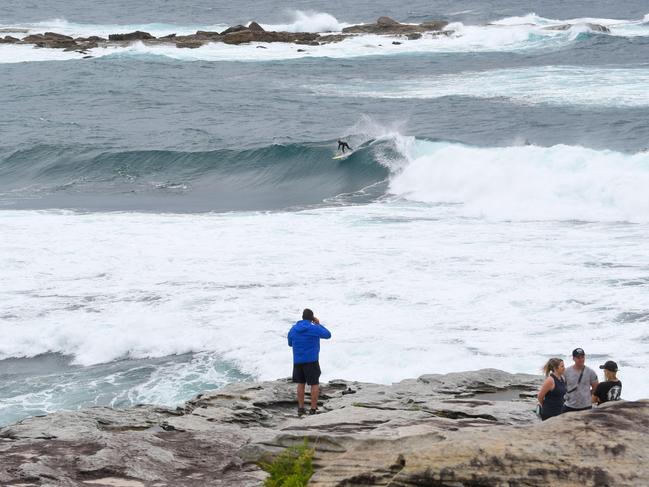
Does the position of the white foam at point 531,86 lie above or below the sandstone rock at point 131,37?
below

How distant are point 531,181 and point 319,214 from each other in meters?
6.08

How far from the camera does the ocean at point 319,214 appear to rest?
1524 cm

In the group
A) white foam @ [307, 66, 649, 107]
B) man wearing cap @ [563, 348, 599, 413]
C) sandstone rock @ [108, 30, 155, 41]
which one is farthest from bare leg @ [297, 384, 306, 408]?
sandstone rock @ [108, 30, 155, 41]

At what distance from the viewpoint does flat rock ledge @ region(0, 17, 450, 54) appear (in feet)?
208

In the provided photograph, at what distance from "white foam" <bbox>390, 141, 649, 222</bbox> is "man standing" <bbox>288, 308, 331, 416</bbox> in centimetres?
1452

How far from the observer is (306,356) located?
1135 cm

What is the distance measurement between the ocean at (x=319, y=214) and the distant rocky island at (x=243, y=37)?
4.41 metres

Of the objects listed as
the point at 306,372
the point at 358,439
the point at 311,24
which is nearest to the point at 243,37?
the point at 311,24

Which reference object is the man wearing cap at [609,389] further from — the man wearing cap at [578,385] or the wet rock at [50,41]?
the wet rock at [50,41]

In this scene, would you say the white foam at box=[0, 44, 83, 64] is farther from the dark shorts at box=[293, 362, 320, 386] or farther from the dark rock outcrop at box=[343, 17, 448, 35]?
the dark shorts at box=[293, 362, 320, 386]

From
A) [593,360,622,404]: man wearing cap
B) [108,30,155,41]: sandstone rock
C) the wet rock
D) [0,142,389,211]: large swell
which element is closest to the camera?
[593,360,622,404]: man wearing cap

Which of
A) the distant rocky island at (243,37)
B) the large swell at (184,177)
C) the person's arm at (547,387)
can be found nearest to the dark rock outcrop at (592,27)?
the distant rocky island at (243,37)

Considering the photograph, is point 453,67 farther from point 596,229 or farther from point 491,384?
point 491,384

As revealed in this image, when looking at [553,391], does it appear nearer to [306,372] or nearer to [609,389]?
[609,389]
